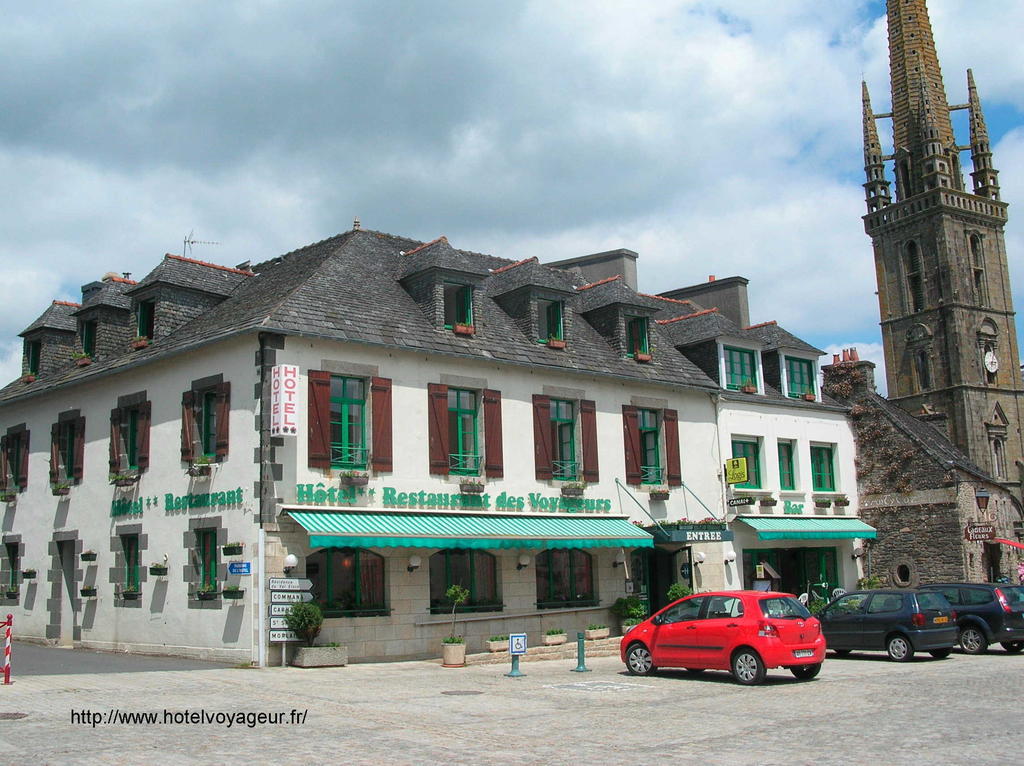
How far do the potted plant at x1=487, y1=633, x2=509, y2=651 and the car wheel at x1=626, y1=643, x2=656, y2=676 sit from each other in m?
4.28

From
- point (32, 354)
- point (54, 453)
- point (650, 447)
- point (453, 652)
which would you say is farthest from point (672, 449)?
point (32, 354)

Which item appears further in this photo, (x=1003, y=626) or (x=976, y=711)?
(x=1003, y=626)

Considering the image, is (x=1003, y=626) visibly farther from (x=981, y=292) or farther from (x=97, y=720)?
(x=981, y=292)

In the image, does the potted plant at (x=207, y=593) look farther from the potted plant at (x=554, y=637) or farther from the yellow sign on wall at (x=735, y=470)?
the yellow sign on wall at (x=735, y=470)

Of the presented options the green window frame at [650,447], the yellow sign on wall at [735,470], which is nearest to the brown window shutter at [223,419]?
the green window frame at [650,447]

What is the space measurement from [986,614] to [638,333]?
1130 centimetres

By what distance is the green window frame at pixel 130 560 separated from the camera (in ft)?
76.4

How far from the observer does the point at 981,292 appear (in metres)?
76.9

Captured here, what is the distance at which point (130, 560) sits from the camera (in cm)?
2369

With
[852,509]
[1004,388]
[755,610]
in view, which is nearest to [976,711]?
[755,610]

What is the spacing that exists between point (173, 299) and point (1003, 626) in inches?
774

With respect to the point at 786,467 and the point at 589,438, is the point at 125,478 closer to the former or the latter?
the point at 589,438

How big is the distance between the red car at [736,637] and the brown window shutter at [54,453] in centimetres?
1589

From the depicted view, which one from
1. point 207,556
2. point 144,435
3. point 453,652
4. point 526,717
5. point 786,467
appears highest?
point 144,435
